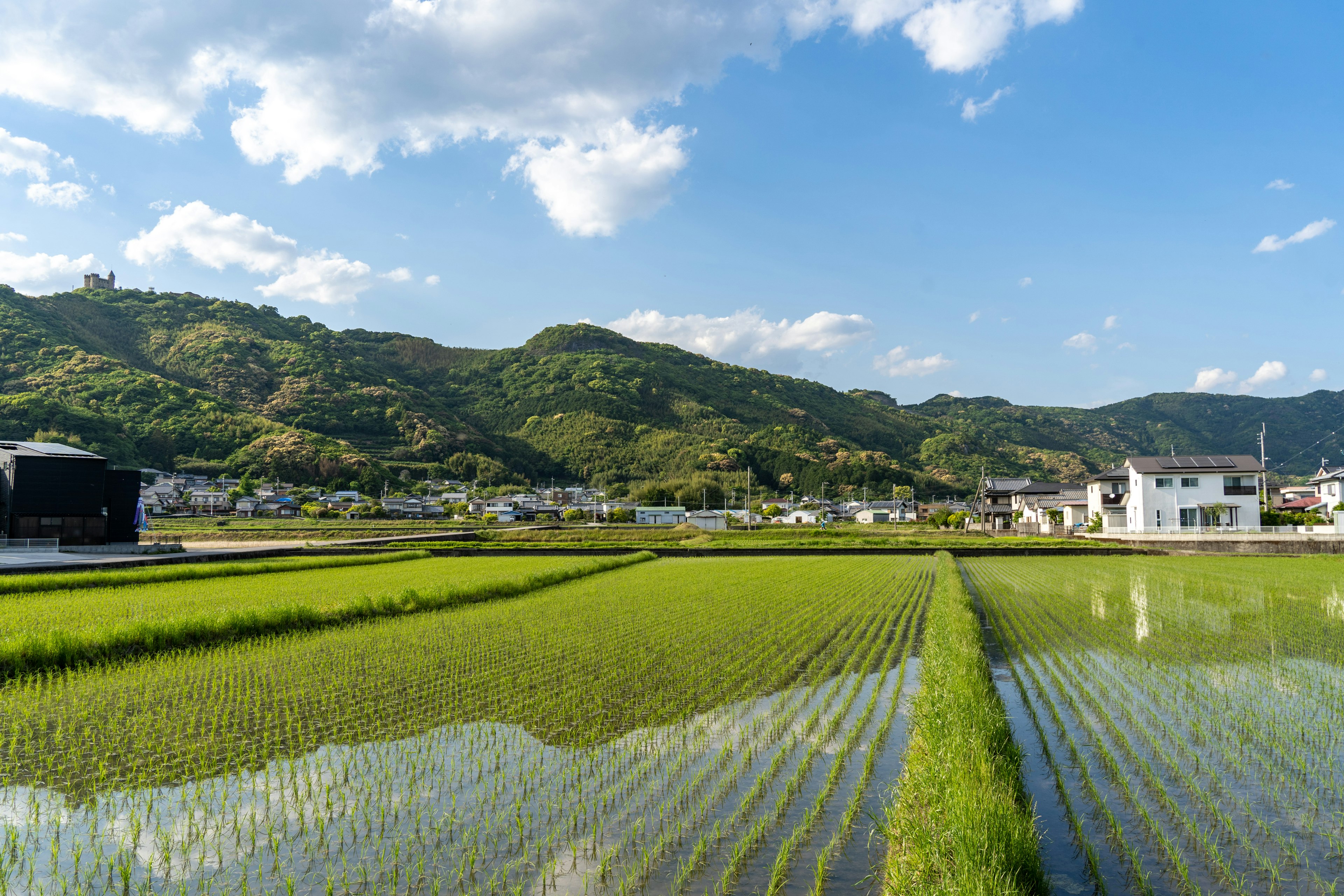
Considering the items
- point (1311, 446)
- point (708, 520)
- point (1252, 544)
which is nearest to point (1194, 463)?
point (1252, 544)

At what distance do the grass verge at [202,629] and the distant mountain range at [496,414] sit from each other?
207ft

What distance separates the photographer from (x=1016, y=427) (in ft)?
441

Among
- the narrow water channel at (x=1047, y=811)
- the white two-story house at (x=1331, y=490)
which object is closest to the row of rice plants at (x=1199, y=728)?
the narrow water channel at (x=1047, y=811)

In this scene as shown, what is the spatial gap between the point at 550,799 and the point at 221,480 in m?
75.8

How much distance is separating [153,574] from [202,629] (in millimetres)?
9468

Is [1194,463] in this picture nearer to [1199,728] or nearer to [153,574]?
[1199,728]

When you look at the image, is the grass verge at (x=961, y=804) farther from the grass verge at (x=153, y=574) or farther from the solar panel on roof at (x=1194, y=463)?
the solar panel on roof at (x=1194, y=463)

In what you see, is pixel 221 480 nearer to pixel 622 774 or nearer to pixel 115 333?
pixel 115 333

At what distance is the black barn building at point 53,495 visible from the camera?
25.4 metres

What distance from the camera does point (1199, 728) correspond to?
5668 mm

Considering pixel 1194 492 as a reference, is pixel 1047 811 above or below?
below

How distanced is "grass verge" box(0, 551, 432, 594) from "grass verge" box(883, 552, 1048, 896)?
59.2 ft

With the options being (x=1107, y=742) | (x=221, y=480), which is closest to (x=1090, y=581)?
(x=1107, y=742)

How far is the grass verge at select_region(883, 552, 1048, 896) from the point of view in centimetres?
289
